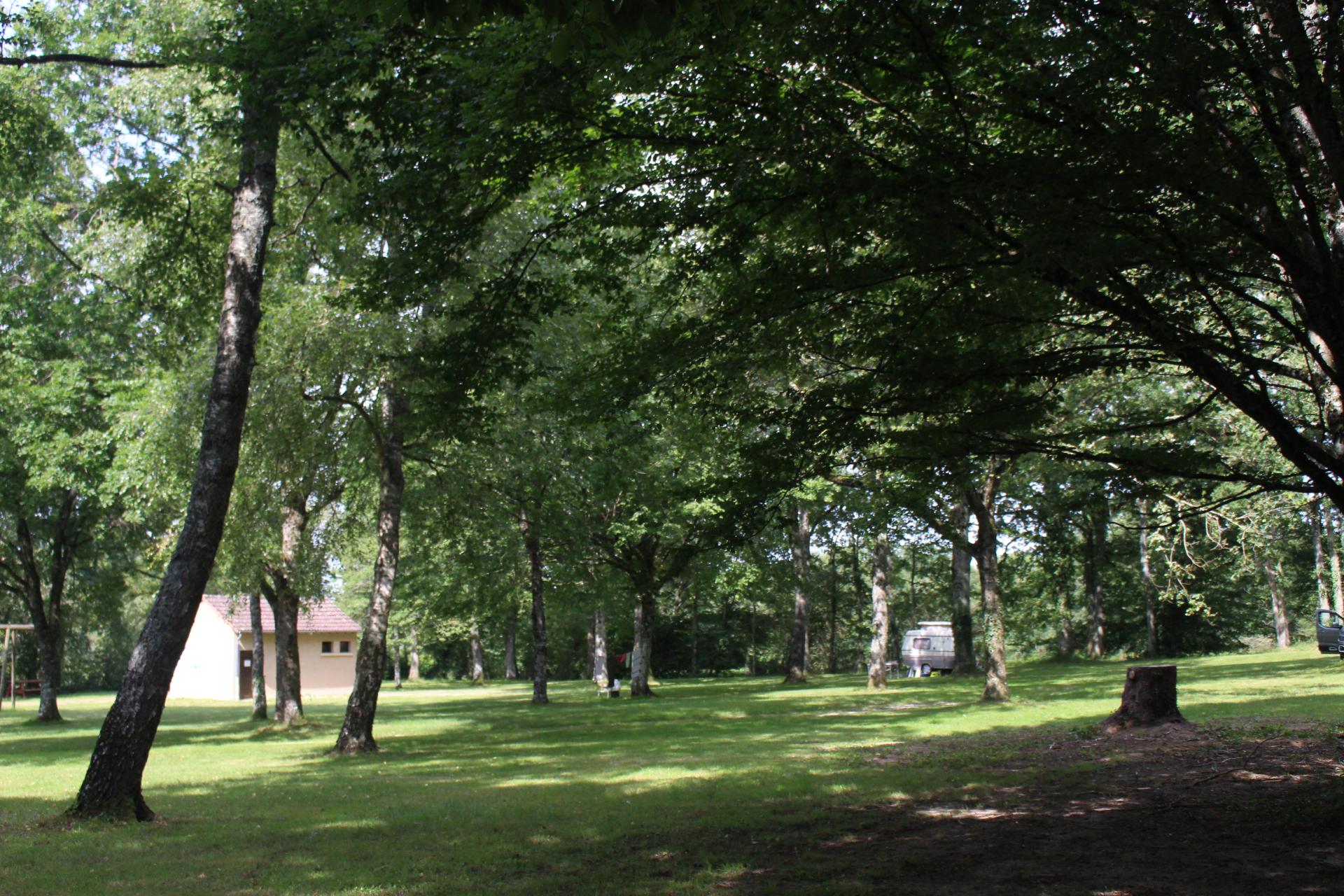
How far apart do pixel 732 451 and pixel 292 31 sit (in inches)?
206

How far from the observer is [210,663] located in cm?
5272

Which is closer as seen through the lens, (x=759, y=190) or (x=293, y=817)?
(x=759, y=190)

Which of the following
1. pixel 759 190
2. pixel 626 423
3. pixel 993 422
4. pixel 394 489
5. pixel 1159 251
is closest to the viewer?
pixel 1159 251

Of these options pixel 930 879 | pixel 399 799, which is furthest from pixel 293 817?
pixel 930 879

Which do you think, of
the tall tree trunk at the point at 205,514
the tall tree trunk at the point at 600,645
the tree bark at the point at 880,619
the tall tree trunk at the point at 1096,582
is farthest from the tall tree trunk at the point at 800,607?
the tall tree trunk at the point at 205,514

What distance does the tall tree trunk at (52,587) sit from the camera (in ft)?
96.9

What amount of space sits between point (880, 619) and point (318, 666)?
30469mm

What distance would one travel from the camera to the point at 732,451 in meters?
10.1

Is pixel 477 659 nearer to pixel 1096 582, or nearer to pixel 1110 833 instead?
pixel 1096 582

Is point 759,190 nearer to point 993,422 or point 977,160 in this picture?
point 977,160

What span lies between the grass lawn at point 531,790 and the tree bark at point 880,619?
4.98m

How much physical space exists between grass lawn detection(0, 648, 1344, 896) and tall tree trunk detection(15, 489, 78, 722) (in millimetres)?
4569

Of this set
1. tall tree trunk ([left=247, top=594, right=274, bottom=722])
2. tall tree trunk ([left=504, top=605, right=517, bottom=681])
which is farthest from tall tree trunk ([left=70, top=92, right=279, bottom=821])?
tall tree trunk ([left=504, top=605, right=517, bottom=681])

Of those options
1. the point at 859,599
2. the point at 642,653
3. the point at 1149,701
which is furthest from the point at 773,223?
the point at 859,599
